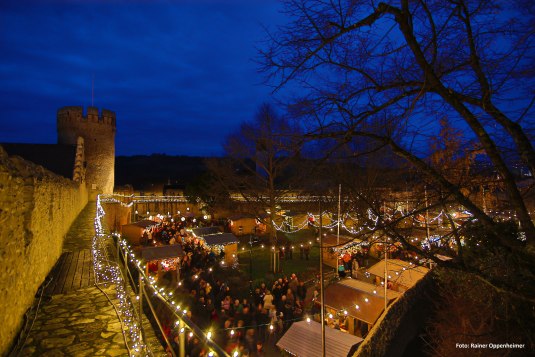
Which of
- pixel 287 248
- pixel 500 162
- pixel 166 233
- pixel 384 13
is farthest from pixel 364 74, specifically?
pixel 166 233

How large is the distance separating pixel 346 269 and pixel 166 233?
10.6 m

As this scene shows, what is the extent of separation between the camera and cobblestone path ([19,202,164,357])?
11.2 feet

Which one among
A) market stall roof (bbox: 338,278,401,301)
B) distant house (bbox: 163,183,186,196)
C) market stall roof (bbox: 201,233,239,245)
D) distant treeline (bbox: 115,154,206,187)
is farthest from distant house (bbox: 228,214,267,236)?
distant treeline (bbox: 115,154,206,187)

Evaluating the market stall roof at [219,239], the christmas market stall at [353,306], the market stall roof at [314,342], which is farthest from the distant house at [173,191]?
the market stall roof at [314,342]

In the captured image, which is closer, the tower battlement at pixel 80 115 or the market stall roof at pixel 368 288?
the market stall roof at pixel 368 288

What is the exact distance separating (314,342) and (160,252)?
723 centimetres

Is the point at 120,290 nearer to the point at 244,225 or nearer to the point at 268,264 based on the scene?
the point at 268,264

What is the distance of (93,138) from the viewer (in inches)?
1168

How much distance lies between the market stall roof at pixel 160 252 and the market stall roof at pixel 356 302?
6.15 metres

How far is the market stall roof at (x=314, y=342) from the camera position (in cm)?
710

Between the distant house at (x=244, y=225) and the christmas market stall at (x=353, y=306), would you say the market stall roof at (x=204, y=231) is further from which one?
the christmas market stall at (x=353, y=306)

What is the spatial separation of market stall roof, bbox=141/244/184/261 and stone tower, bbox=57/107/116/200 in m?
19.1

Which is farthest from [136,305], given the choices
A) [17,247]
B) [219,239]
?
[219,239]

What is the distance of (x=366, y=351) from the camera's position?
7.39 m
